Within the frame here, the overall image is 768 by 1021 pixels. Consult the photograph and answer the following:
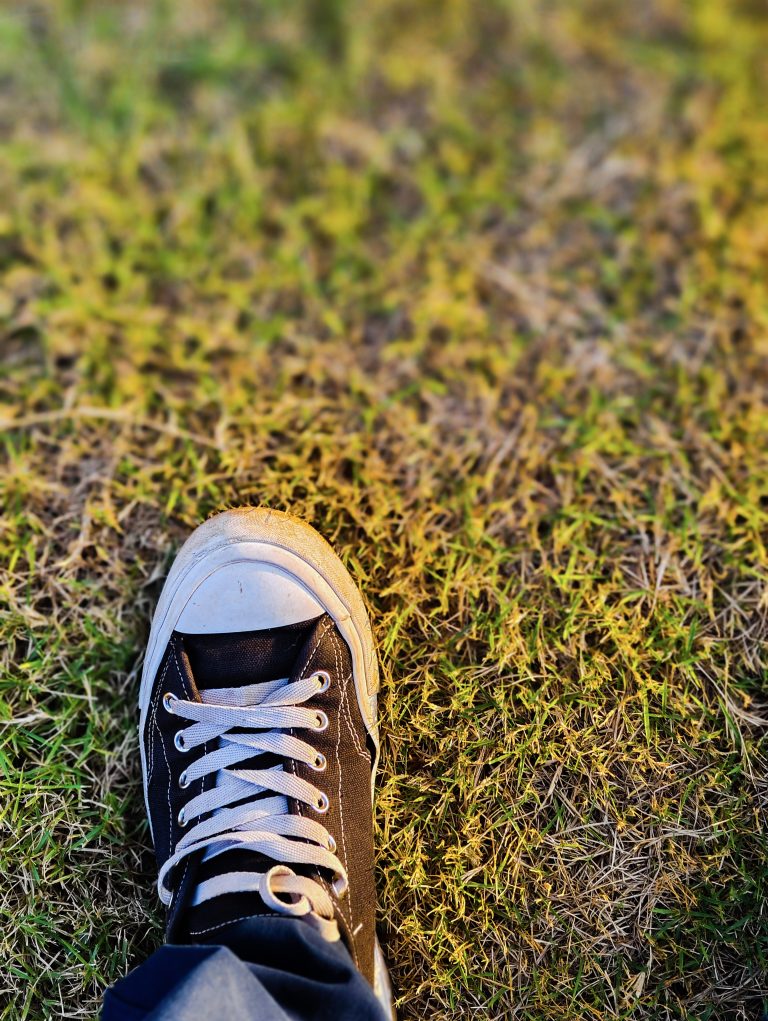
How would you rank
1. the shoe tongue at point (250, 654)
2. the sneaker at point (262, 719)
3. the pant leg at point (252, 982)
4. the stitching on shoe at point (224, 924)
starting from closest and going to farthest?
the pant leg at point (252, 982) → the stitching on shoe at point (224, 924) → the sneaker at point (262, 719) → the shoe tongue at point (250, 654)

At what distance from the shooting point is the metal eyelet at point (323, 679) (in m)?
1.80

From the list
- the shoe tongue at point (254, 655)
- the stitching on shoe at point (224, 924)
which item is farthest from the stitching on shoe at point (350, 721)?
the stitching on shoe at point (224, 924)

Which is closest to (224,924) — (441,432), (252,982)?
(252,982)

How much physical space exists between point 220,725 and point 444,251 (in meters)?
1.39

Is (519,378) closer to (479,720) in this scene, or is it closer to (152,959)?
(479,720)

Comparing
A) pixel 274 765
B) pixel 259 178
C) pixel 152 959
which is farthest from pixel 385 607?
pixel 259 178

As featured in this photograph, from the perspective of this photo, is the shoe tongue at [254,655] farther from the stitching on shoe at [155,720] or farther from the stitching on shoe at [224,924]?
the stitching on shoe at [224,924]


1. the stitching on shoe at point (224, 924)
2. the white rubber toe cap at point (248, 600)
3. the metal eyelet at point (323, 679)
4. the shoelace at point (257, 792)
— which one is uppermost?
the white rubber toe cap at point (248, 600)

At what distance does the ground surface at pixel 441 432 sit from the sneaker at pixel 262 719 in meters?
0.11

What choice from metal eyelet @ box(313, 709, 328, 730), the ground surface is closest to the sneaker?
metal eyelet @ box(313, 709, 328, 730)

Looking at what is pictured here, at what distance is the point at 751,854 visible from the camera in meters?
1.83

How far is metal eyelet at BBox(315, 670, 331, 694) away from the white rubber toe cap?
0.39 ft

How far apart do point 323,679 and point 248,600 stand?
0.24 m

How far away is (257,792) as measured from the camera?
1.76m
